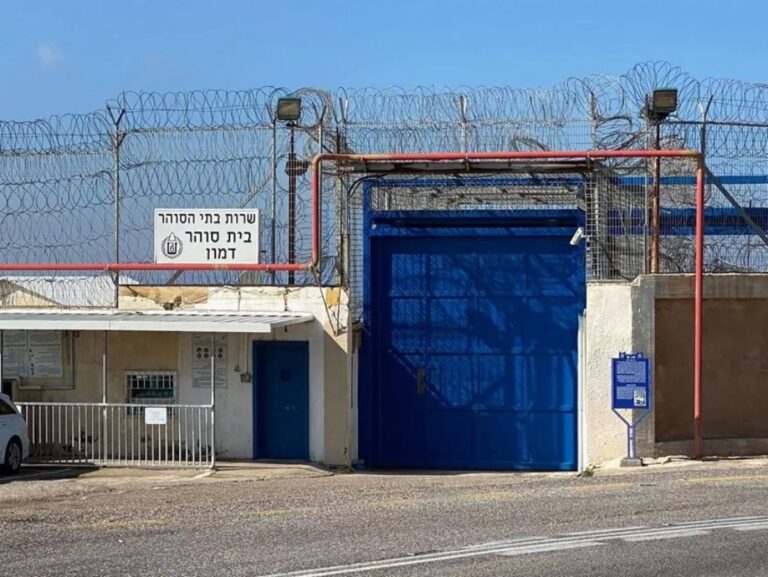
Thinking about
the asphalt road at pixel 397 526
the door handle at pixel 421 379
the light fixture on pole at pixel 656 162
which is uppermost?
the light fixture on pole at pixel 656 162

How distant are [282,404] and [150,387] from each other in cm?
214

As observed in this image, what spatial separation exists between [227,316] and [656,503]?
7644mm

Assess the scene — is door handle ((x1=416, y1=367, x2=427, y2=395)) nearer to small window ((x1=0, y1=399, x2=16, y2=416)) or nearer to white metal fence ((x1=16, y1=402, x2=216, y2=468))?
white metal fence ((x1=16, y1=402, x2=216, y2=468))

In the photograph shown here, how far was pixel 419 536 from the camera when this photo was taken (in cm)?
1077

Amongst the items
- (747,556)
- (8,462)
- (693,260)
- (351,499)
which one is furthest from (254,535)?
(693,260)

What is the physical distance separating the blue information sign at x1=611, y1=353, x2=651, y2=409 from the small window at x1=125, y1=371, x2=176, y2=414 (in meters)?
6.89

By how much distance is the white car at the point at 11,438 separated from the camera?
16594 millimetres

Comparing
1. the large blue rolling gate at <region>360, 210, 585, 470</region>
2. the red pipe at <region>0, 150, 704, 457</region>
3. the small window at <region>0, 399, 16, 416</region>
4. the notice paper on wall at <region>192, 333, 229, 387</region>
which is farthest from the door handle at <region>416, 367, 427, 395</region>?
the small window at <region>0, 399, 16, 416</region>

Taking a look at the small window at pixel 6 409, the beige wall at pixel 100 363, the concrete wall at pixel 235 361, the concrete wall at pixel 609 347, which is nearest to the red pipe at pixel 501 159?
the concrete wall at pixel 235 361

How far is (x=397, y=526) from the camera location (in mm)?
11375

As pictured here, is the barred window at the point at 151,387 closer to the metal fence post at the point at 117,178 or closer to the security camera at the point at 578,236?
the metal fence post at the point at 117,178

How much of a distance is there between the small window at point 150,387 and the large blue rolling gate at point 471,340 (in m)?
3.11

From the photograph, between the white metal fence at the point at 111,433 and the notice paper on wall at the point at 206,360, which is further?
the notice paper on wall at the point at 206,360

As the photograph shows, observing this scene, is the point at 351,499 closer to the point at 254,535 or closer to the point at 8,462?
the point at 254,535
